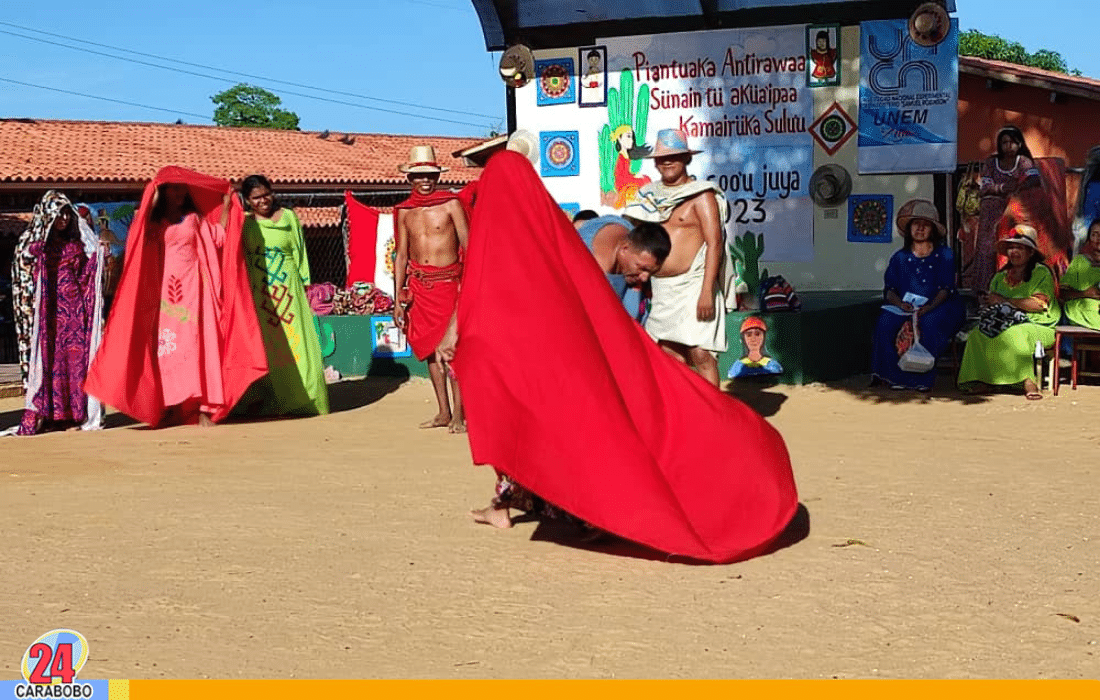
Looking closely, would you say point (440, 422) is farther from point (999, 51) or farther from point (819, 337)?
point (999, 51)

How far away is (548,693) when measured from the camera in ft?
13.4

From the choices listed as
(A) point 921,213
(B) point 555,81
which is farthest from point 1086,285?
(B) point 555,81

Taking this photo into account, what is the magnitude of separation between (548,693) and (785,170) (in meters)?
10.4

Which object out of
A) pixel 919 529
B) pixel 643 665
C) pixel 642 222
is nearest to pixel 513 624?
pixel 643 665

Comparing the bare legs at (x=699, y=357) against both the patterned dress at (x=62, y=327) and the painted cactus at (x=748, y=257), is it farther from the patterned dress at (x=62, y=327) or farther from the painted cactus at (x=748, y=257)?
the painted cactus at (x=748, y=257)

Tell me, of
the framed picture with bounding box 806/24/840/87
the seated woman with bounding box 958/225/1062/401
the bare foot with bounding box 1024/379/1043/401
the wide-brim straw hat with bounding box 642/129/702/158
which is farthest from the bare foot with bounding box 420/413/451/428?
the framed picture with bounding box 806/24/840/87

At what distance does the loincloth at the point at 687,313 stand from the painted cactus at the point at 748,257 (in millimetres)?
4977

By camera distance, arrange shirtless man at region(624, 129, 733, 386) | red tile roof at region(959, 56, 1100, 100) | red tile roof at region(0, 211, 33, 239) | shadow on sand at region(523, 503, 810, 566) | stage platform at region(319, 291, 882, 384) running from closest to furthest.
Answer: shadow on sand at region(523, 503, 810, 566)
shirtless man at region(624, 129, 733, 386)
stage platform at region(319, 291, 882, 384)
red tile roof at region(959, 56, 1100, 100)
red tile roof at region(0, 211, 33, 239)

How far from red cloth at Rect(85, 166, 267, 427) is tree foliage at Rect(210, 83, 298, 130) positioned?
2153 inches

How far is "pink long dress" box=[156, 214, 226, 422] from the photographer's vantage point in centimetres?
1040

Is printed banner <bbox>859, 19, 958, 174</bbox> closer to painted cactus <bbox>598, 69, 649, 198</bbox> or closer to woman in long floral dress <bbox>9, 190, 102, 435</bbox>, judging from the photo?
painted cactus <bbox>598, 69, 649, 198</bbox>

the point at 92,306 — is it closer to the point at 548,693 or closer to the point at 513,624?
the point at 513,624

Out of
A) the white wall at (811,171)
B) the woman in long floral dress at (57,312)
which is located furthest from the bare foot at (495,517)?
the white wall at (811,171)

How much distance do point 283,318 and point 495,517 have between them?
4.88 meters
